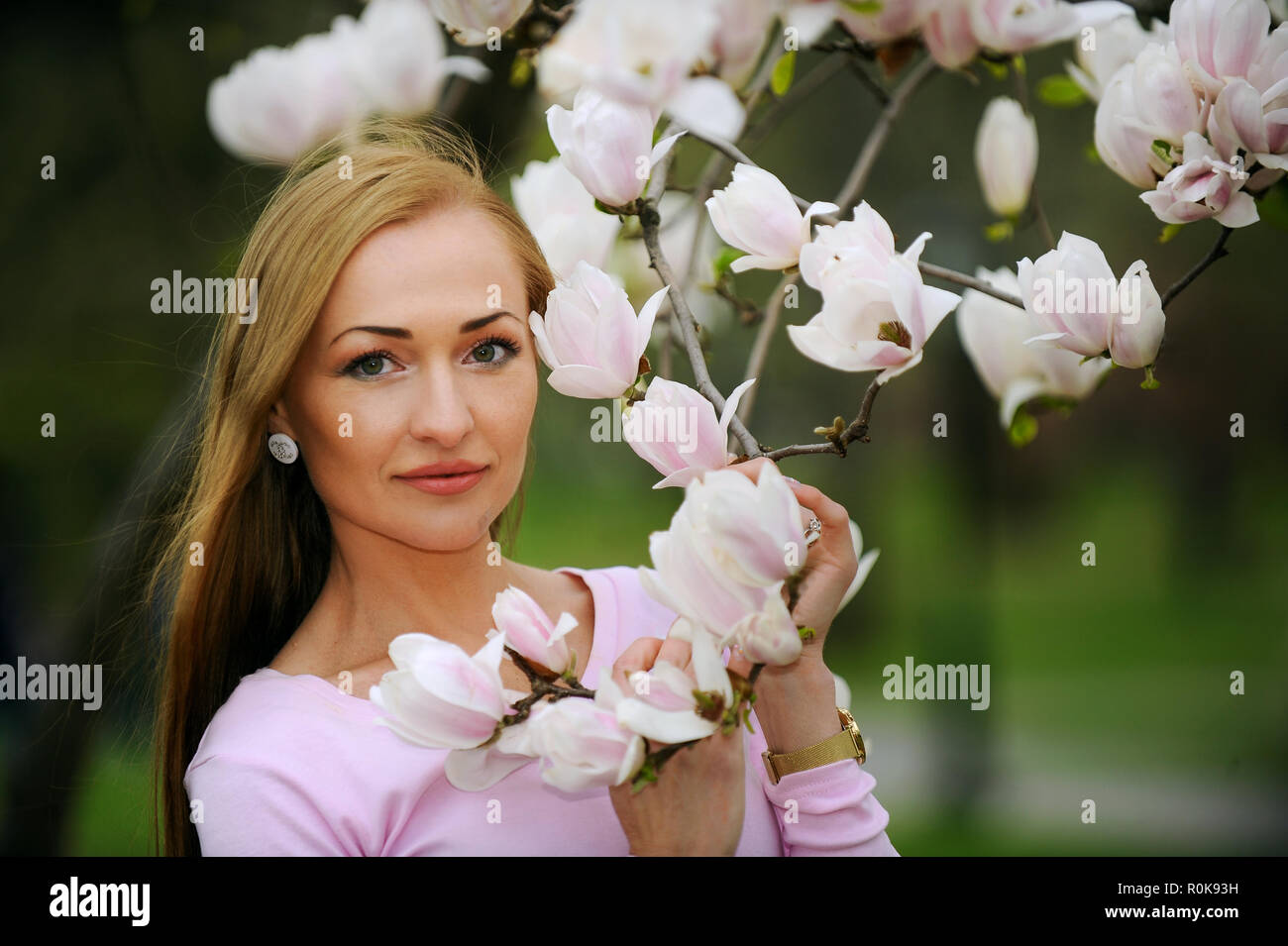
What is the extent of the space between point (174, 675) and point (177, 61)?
1180 millimetres

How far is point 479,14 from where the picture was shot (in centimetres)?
82

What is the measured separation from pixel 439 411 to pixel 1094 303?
473 millimetres

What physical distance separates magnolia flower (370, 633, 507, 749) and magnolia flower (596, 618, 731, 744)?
63mm

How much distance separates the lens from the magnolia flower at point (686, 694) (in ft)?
2.01

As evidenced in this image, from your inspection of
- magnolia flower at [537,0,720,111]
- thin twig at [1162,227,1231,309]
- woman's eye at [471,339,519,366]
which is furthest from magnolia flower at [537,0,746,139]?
thin twig at [1162,227,1231,309]

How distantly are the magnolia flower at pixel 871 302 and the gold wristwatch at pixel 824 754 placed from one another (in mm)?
374

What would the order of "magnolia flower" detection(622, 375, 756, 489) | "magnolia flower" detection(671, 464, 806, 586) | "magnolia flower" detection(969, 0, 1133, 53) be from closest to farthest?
"magnolia flower" detection(671, 464, 806, 586)
"magnolia flower" detection(622, 375, 756, 489)
"magnolia flower" detection(969, 0, 1133, 53)

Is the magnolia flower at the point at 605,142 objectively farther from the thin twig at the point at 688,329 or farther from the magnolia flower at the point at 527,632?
the magnolia flower at the point at 527,632

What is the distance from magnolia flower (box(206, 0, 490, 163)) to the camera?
1.06m

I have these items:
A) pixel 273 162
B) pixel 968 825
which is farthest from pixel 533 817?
pixel 968 825

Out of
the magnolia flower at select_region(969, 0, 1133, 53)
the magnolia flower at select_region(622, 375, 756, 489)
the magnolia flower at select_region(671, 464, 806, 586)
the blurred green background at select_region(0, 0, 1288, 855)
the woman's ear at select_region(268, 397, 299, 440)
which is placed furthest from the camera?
the blurred green background at select_region(0, 0, 1288, 855)

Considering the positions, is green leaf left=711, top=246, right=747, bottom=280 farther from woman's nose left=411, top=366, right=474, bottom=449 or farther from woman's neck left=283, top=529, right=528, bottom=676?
woman's neck left=283, top=529, right=528, bottom=676

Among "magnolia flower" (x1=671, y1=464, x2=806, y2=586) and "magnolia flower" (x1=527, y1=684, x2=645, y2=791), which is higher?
"magnolia flower" (x1=671, y1=464, x2=806, y2=586)

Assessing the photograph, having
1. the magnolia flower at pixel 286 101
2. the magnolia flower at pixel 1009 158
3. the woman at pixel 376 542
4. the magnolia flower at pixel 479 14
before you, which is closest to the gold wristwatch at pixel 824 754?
the woman at pixel 376 542
